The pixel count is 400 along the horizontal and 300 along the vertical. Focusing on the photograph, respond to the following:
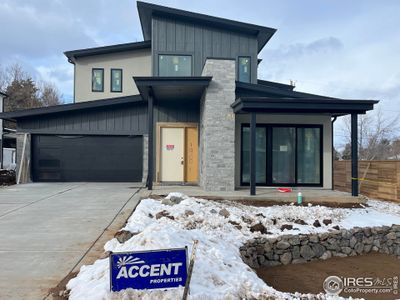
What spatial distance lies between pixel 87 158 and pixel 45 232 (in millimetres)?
9211

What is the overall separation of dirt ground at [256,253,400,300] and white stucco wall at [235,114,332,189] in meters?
4.79

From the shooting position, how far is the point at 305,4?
1221 centimetres

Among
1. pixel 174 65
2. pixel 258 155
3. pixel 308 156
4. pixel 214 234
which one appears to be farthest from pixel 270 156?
pixel 214 234

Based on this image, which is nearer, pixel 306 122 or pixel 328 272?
pixel 328 272

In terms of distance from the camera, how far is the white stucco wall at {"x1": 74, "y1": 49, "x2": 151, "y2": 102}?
17141 millimetres

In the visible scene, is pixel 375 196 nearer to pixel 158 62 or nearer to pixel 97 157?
pixel 158 62

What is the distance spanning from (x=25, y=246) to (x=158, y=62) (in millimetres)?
11054

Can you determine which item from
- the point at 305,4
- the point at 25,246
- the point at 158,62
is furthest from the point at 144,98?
the point at 25,246

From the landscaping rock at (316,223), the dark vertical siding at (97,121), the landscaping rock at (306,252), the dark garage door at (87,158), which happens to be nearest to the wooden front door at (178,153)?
the dark vertical siding at (97,121)

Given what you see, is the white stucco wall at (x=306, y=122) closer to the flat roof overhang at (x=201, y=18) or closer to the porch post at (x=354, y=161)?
the porch post at (x=354, y=161)

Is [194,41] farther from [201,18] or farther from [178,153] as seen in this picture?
[178,153]

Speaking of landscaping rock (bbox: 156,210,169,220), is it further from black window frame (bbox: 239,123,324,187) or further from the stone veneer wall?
black window frame (bbox: 239,123,324,187)

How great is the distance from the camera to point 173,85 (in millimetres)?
10945

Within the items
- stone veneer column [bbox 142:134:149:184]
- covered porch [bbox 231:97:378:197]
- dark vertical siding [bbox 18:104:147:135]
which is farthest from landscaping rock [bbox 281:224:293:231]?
dark vertical siding [bbox 18:104:147:135]
